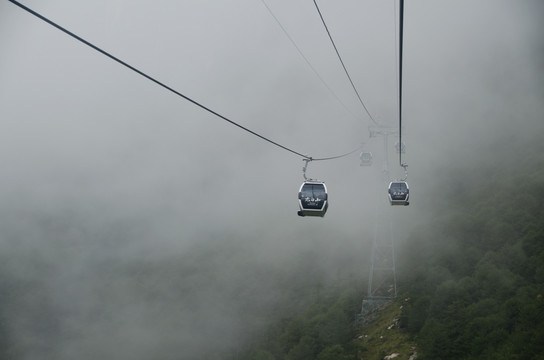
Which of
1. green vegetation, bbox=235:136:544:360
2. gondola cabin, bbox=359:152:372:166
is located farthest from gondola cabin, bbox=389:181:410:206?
gondola cabin, bbox=359:152:372:166

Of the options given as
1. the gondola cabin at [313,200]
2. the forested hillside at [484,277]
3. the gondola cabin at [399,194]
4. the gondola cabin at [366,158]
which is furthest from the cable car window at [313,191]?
the gondola cabin at [366,158]

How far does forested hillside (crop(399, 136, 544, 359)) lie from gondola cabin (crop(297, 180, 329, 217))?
1356 inches

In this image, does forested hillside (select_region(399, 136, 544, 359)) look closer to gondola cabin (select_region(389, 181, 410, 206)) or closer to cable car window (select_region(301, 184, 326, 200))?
gondola cabin (select_region(389, 181, 410, 206))

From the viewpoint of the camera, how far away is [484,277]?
244ft

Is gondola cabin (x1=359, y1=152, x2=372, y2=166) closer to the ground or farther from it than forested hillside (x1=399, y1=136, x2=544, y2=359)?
farther from it

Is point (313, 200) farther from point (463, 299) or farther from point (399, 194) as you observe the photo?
point (463, 299)

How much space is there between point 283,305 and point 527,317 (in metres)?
125

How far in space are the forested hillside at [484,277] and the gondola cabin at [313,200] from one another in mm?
34453

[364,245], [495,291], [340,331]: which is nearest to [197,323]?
[364,245]

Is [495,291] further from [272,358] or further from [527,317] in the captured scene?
[272,358]

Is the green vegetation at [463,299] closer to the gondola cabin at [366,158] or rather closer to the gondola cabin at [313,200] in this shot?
the gondola cabin at [366,158]

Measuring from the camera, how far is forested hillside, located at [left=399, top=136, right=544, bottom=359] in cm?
5416

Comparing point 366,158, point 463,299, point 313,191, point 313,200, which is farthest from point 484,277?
point 313,200

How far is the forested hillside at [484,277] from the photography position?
178ft
